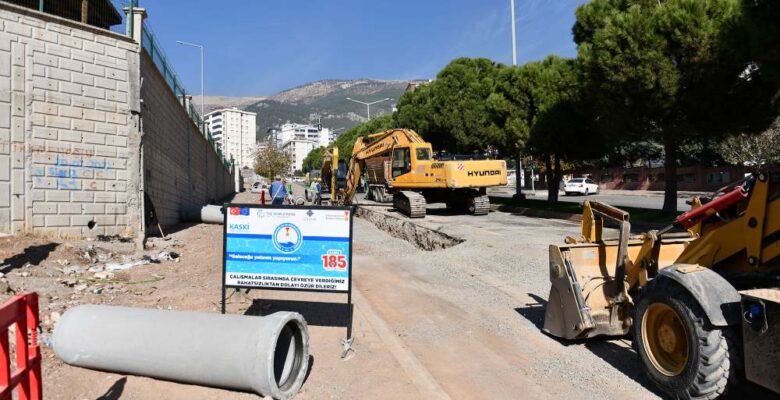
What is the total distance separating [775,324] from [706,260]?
126cm

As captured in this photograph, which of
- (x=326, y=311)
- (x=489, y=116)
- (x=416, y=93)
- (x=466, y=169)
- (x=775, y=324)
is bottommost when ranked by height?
Result: (x=326, y=311)

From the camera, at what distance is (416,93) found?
42.2m

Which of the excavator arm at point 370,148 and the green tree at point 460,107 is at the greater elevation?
the green tree at point 460,107

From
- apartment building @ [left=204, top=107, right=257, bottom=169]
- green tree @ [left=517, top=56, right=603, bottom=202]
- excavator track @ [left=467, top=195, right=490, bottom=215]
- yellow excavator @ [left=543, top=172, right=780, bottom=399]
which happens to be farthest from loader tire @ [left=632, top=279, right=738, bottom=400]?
apartment building @ [left=204, top=107, right=257, bottom=169]

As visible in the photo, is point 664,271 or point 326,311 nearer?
point 664,271

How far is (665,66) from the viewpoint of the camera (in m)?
15.5

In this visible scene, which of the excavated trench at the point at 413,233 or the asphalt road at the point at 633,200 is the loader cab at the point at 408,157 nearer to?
the excavated trench at the point at 413,233

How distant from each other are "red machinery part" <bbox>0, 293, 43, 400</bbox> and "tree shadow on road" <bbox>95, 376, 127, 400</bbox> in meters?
1.04

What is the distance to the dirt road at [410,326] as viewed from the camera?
4.68 m

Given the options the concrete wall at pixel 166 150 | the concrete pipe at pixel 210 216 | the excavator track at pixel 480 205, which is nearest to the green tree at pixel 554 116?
the excavator track at pixel 480 205

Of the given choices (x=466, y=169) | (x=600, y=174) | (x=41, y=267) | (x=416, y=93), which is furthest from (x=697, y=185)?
(x=41, y=267)

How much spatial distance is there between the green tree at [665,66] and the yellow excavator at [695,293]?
1137 cm

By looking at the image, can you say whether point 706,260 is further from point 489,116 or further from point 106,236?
point 489,116

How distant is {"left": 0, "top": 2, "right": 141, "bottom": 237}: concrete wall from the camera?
35.9ft
